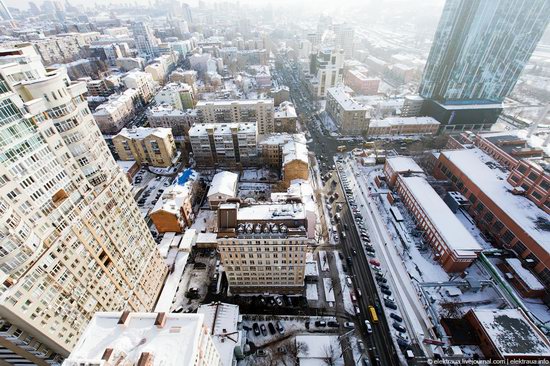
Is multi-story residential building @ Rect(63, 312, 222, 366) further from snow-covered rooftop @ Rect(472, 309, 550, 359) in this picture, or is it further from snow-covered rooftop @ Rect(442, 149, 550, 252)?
snow-covered rooftop @ Rect(442, 149, 550, 252)

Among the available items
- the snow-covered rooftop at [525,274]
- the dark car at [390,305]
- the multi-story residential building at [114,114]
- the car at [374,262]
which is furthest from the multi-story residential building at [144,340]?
the multi-story residential building at [114,114]

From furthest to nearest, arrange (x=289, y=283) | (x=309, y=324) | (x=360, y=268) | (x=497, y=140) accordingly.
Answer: (x=497, y=140) < (x=360, y=268) < (x=289, y=283) < (x=309, y=324)

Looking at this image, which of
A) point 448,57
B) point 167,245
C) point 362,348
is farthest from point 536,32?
point 167,245

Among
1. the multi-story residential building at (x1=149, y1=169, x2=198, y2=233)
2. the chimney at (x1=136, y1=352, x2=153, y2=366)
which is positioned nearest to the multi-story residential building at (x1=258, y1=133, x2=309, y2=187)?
the multi-story residential building at (x1=149, y1=169, x2=198, y2=233)

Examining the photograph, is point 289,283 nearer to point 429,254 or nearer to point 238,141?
point 429,254

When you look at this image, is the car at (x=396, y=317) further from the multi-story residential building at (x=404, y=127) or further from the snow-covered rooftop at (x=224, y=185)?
the multi-story residential building at (x=404, y=127)

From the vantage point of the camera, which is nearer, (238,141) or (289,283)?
(289,283)
